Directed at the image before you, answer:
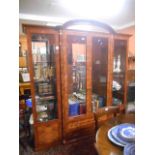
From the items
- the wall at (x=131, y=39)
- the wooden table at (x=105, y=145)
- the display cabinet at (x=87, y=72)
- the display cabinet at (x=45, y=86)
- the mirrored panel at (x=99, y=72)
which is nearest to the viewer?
the wooden table at (x=105, y=145)

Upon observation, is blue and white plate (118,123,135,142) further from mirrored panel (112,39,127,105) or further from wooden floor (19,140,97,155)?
mirrored panel (112,39,127,105)

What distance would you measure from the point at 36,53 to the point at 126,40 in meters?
1.70

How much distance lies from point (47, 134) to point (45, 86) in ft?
2.36

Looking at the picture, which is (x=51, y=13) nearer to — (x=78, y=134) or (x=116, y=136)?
(x=78, y=134)

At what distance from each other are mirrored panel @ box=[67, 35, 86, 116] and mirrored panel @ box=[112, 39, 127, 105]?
0.68m

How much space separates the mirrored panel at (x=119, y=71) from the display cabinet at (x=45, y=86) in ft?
3.91

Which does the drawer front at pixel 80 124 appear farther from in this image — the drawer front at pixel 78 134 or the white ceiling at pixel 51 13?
the white ceiling at pixel 51 13

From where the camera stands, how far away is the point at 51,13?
139 inches

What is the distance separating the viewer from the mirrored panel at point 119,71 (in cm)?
311

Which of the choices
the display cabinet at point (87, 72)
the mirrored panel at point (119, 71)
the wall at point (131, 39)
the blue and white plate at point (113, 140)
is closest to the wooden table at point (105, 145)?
the blue and white plate at point (113, 140)

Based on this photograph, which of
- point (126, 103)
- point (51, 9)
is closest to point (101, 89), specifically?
point (126, 103)
